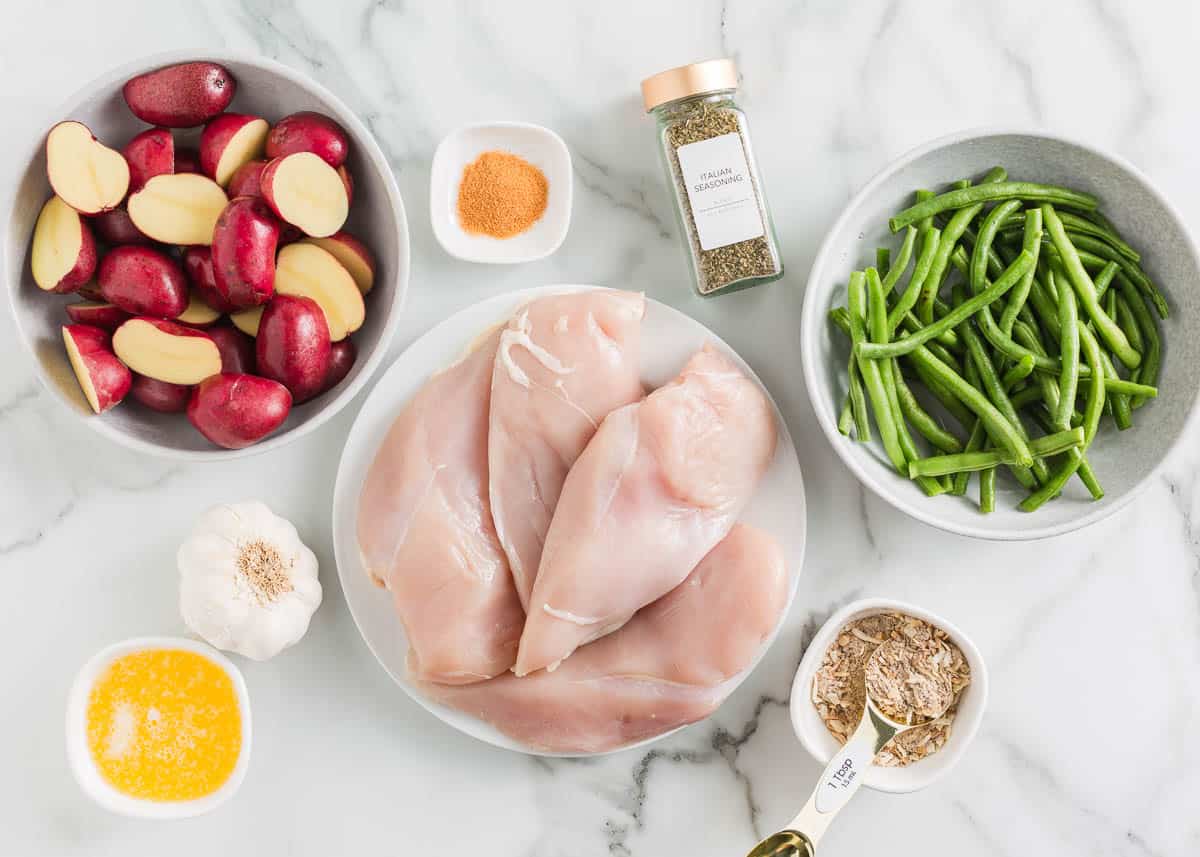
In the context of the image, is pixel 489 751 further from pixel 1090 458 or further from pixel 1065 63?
pixel 1065 63

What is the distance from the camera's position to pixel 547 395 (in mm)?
1544

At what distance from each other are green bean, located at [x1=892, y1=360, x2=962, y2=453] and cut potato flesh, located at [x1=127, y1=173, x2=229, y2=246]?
1158mm

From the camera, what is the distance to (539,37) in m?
1.70

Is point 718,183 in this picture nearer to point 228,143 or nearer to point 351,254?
point 351,254

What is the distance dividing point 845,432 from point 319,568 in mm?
967

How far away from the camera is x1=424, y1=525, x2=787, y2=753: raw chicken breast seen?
155cm

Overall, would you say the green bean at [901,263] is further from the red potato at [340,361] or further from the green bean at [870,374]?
the red potato at [340,361]

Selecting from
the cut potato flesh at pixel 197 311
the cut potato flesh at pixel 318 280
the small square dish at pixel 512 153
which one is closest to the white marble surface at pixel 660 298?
the small square dish at pixel 512 153

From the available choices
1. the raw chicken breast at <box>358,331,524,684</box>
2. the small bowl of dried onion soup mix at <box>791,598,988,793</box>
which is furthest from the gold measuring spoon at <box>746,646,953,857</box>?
the raw chicken breast at <box>358,331,524,684</box>

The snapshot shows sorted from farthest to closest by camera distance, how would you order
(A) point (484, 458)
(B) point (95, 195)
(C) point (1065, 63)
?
(C) point (1065, 63) < (A) point (484, 458) < (B) point (95, 195)

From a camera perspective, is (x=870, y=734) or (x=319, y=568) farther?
(x=319, y=568)

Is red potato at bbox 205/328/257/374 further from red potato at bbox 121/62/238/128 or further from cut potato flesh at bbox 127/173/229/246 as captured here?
red potato at bbox 121/62/238/128

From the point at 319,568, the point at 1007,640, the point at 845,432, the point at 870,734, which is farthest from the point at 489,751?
the point at 1007,640

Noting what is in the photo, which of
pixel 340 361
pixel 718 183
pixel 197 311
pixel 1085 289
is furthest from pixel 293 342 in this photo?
pixel 1085 289
